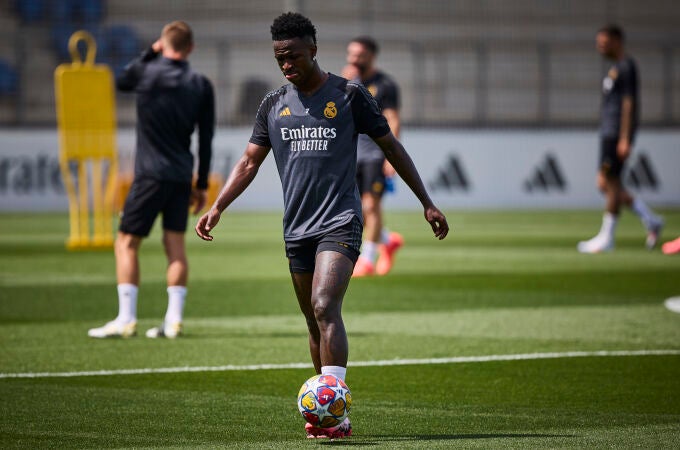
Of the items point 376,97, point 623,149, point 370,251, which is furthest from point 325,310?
point 623,149

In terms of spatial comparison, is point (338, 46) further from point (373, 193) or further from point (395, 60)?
point (373, 193)

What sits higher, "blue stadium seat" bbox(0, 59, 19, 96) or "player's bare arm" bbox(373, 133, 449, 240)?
"player's bare arm" bbox(373, 133, 449, 240)

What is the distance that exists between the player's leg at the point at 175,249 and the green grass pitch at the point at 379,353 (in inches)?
12.3

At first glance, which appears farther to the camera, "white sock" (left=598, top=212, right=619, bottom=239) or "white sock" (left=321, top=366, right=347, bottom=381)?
"white sock" (left=598, top=212, right=619, bottom=239)

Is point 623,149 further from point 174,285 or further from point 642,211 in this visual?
point 174,285

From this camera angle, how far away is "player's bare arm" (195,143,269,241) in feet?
21.8

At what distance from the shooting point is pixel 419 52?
28578mm

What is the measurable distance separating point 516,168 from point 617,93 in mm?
10544

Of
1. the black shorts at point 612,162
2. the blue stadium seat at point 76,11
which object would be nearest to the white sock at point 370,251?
the black shorts at point 612,162

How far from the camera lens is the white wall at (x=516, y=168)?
89.5 feet

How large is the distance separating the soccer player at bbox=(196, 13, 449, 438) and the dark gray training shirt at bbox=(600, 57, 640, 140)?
1091cm

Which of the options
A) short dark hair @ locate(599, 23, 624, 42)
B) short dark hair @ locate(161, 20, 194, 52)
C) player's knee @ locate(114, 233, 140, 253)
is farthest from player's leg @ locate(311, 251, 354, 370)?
short dark hair @ locate(599, 23, 624, 42)

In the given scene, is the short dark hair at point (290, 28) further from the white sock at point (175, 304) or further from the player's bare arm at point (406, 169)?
the white sock at point (175, 304)

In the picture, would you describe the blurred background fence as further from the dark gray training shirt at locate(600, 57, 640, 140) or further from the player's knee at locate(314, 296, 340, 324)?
the player's knee at locate(314, 296, 340, 324)
